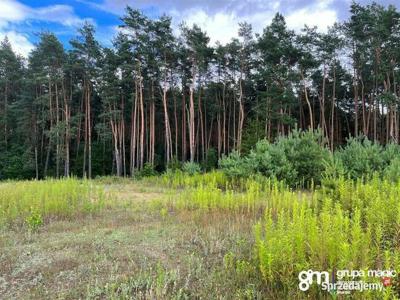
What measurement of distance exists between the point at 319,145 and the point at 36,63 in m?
34.6

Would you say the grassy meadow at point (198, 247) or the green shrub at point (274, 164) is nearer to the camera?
the grassy meadow at point (198, 247)

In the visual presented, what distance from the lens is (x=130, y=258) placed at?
Result: 4.32 meters

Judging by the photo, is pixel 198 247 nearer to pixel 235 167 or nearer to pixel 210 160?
pixel 235 167

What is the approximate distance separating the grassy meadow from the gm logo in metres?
0.06

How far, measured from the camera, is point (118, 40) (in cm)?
3244

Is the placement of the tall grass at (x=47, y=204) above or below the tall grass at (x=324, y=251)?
below

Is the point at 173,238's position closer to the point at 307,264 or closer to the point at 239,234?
the point at 239,234

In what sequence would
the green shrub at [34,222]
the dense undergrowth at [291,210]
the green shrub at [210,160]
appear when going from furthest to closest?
1. the green shrub at [210,160]
2. the green shrub at [34,222]
3. the dense undergrowth at [291,210]

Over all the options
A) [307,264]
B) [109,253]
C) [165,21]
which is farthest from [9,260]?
[165,21]

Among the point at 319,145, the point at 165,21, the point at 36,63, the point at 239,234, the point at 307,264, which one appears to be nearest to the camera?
the point at 307,264

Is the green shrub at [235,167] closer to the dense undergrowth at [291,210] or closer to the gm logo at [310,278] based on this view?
the dense undergrowth at [291,210]

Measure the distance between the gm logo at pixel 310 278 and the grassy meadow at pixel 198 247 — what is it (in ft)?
0.19

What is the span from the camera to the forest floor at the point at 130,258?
138 inches

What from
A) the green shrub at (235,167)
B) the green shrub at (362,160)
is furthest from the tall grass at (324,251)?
the green shrub at (235,167)
